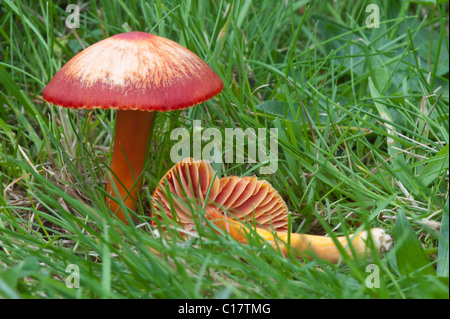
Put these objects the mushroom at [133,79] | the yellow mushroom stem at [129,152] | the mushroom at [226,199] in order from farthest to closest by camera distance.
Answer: the yellow mushroom stem at [129,152] < the mushroom at [226,199] < the mushroom at [133,79]

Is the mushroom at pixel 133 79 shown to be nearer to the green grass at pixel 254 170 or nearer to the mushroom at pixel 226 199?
the mushroom at pixel 226 199

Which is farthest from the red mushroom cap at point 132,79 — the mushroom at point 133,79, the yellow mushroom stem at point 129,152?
the yellow mushroom stem at point 129,152

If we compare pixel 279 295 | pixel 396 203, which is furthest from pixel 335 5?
pixel 279 295

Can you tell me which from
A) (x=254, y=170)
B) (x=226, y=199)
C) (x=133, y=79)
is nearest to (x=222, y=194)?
(x=226, y=199)

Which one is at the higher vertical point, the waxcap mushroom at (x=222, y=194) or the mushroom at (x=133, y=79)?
the mushroom at (x=133, y=79)

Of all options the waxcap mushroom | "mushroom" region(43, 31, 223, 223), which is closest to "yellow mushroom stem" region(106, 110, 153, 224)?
"mushroom" region(43, 31, 223, 223)

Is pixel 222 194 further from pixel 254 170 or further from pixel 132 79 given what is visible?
pixel 132 79
